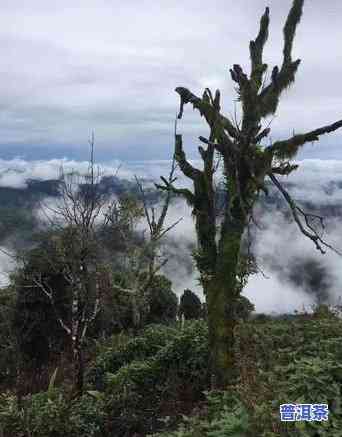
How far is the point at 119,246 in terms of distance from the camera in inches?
1220

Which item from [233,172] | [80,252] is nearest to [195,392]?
[80,252]

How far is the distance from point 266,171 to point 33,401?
9948mm

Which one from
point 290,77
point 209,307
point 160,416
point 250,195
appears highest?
point 290,77

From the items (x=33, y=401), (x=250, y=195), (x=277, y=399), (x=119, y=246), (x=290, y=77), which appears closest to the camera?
(x=277, y=399)

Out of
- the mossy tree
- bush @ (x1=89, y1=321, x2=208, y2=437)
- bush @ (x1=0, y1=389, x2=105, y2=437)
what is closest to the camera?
the mossy tree

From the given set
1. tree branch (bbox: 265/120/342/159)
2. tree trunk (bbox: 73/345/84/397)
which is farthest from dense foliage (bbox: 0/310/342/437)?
tree branch (bbox: 265/120/342/159)

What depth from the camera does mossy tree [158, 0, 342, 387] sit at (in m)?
11.4

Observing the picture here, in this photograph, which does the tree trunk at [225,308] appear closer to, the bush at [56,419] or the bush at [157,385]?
the bush at [157,385]

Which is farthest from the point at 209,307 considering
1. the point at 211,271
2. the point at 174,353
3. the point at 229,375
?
the point at 174,353

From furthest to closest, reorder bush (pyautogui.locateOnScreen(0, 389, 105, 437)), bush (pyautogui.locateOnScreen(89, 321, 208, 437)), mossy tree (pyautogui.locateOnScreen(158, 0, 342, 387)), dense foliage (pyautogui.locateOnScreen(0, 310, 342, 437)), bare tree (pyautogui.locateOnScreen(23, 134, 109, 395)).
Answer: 1. bare tree (pyautogui.locateOnScreen(23, 134, 109, 395))
2. bush (pyautogui.locateOnScreen(89, 321, 208, 437))
3. bush (pyautogui.locateOnScreen(0, 389, 105, 437))
4. mossy tree (pyautogui.locateOnScreen(158, 0, 342, 387))
5. dense foliage (pyautogui.locateOnScreen(0, 310, 342, 437))

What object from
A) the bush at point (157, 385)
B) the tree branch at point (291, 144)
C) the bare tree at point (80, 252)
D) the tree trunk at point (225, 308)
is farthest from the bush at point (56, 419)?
the tree branch at point (291, 144)

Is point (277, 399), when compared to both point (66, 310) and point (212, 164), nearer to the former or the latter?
point (212, 164)

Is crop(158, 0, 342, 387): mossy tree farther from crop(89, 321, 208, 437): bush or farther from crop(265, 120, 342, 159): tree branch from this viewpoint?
crop(89, 321, 208, 437): bush

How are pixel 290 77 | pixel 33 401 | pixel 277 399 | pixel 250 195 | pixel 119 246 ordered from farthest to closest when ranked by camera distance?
pixel 119 246 < pixel 33 401 < pixel 250 195 < pixel 290 77 < pixel 277 399
